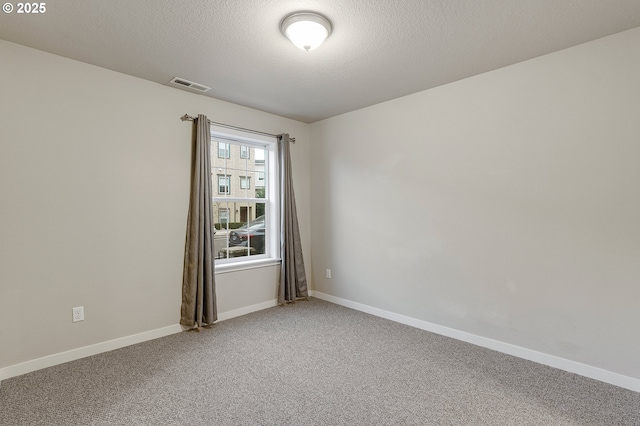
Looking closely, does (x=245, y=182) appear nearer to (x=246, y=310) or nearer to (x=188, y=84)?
(x=188, y=84)

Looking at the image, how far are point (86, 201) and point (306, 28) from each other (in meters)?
2.31

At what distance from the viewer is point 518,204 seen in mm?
2725

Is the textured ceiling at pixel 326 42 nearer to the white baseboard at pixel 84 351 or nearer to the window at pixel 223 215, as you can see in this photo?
the window at pixel 223 215

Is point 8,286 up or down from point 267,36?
down

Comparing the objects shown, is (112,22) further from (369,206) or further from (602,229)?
(602,229)

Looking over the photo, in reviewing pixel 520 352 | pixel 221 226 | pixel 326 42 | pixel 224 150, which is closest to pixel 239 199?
pixel 221 226

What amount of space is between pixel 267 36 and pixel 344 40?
57 centimetres

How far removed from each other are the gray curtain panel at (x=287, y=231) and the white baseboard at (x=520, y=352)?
95 centimetres

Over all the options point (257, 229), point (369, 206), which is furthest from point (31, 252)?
point (369, 206)

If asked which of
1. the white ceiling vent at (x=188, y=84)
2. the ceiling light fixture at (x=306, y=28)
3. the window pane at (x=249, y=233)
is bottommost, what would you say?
the window pane at (x=249, y=233)

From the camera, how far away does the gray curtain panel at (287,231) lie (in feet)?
13.7

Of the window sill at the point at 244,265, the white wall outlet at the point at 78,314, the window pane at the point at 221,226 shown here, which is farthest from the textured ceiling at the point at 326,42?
the white wall outlet at the point at 78,314

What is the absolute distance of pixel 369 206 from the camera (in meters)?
3.87

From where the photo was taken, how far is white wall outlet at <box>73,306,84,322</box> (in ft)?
8.74
